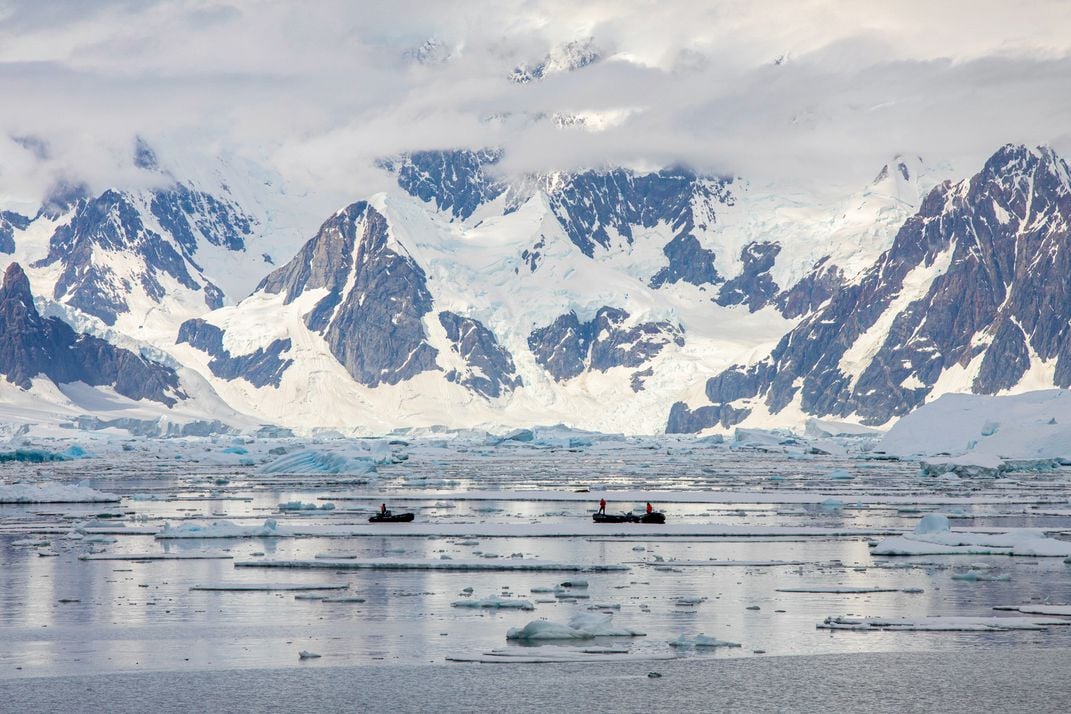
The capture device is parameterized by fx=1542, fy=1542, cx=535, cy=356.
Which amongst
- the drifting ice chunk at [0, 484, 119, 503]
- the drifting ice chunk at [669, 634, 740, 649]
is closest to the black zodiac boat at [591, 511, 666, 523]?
the drifting ice chunk at [0, 484, 119, 503]

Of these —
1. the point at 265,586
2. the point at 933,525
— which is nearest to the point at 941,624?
the point at 265,586

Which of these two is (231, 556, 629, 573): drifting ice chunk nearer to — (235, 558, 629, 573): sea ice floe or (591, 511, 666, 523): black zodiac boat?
(235, 558, 629, 573): sea ice floe

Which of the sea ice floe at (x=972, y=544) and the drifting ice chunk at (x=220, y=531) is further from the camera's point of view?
the drifting ice chunk at (x=220, y=531)

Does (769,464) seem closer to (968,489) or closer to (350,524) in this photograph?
(968,489)

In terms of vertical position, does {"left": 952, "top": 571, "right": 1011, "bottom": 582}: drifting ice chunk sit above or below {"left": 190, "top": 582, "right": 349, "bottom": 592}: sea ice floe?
below

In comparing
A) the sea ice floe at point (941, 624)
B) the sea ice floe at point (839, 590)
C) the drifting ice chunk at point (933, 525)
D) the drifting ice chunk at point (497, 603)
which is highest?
the drifting ice chunk at point (933, 525)

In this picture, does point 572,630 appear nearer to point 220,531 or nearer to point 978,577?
point 978,577

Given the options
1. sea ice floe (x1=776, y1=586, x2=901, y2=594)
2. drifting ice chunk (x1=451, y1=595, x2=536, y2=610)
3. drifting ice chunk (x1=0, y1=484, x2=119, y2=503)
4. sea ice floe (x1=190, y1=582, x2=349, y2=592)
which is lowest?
sea ice floe (x1=776, y1=586, x2=901, y2=594)

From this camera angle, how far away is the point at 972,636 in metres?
33.5

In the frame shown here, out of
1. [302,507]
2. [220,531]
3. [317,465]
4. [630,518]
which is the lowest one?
[630,518]

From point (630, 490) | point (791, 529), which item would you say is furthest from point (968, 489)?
point (791, 529)

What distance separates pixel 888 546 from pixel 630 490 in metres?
48.6

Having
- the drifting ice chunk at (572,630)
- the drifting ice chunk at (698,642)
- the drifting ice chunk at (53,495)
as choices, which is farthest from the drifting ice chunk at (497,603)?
the drifting ice chunk at (53,495)

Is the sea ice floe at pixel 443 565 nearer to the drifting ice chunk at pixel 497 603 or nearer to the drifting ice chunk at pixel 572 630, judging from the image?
the drifting ice chunk at pixel 497 603
